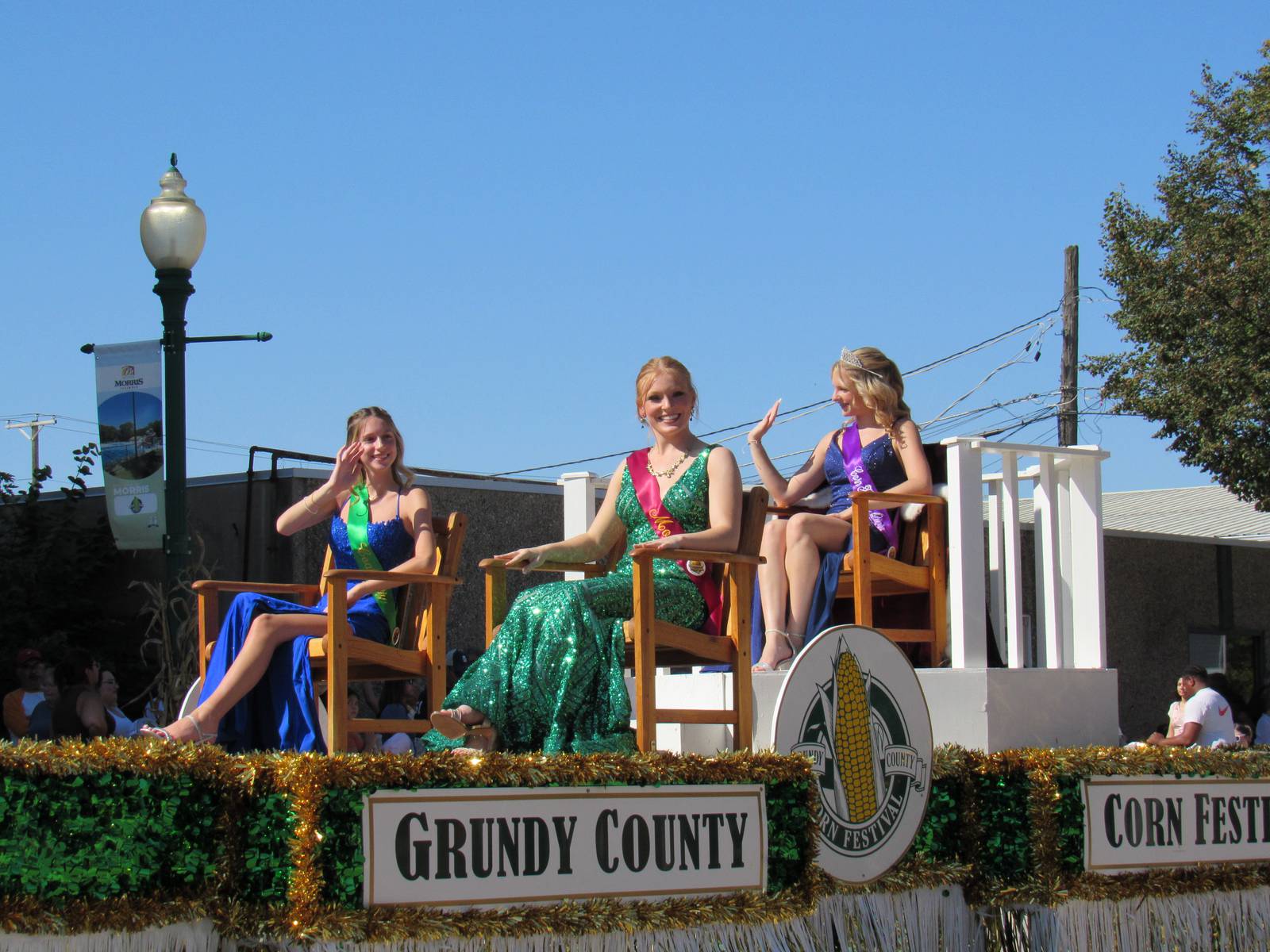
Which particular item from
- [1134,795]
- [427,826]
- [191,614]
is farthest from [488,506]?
[427,826]

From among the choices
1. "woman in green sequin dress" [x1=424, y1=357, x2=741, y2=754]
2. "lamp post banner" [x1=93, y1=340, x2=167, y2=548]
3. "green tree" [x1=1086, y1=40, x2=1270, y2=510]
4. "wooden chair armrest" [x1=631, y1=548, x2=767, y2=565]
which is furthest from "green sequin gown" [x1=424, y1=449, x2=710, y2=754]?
"green tree" [x1=1086, y1=40, x2=1270, y2=510]

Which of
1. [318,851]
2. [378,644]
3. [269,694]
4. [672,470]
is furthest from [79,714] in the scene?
[318,851]

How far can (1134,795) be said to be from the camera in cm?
419

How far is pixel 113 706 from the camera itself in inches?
282

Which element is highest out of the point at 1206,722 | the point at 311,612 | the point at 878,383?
the point at 878,383

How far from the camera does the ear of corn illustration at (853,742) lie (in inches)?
148

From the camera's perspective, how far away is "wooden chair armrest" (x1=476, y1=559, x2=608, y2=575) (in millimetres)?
4637

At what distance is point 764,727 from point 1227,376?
31.8ft

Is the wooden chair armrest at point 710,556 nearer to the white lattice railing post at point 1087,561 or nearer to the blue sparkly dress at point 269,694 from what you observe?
the blue sparkly dress at point 269,694

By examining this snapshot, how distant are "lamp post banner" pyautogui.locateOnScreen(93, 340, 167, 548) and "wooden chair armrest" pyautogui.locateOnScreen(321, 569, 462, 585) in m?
2.45

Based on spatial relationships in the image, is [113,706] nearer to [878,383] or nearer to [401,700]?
[401,700]

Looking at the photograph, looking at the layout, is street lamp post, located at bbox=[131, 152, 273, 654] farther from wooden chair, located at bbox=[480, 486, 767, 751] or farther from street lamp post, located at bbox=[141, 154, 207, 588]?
wooden chair, located at bbox=[480, 486, 767, 751]

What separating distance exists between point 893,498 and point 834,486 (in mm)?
481

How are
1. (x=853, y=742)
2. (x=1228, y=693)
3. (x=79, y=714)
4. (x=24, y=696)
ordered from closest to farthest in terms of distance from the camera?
(x=853, y=742), (x=79, y=714), (x=24, y=696), (x=1228, y=693)
